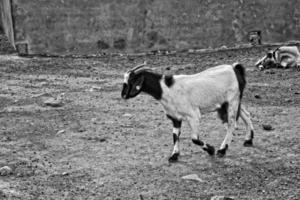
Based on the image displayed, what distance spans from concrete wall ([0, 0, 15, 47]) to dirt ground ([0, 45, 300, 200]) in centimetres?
363

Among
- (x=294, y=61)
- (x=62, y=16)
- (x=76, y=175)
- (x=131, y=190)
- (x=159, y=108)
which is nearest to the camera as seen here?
(x=131, y=190)

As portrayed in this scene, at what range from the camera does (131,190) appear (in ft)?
17.2

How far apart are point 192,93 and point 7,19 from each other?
10.0 meters

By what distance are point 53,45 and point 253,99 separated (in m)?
7.11

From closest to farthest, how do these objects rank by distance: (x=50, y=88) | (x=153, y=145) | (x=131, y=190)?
(x=131, y=190), (x=153, y=145), (x=50, y=88)

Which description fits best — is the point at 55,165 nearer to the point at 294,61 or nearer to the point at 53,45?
the point at 294,61

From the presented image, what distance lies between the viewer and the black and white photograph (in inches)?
216

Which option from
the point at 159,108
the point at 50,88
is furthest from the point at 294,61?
the point at 50,88

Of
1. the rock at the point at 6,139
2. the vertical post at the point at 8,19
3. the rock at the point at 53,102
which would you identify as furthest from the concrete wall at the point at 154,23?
the rock at the point at 6,139

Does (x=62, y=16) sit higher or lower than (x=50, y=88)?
higher

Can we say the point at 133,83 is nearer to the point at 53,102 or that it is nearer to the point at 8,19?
the point at 53,102

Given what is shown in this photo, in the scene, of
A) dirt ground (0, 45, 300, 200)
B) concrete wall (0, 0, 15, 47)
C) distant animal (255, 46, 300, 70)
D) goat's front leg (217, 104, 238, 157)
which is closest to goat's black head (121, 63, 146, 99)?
dirt ground (0, 45, 300, 200)

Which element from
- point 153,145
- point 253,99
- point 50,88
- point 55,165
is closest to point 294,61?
point 253,99

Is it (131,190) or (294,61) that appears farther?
(294,61)
